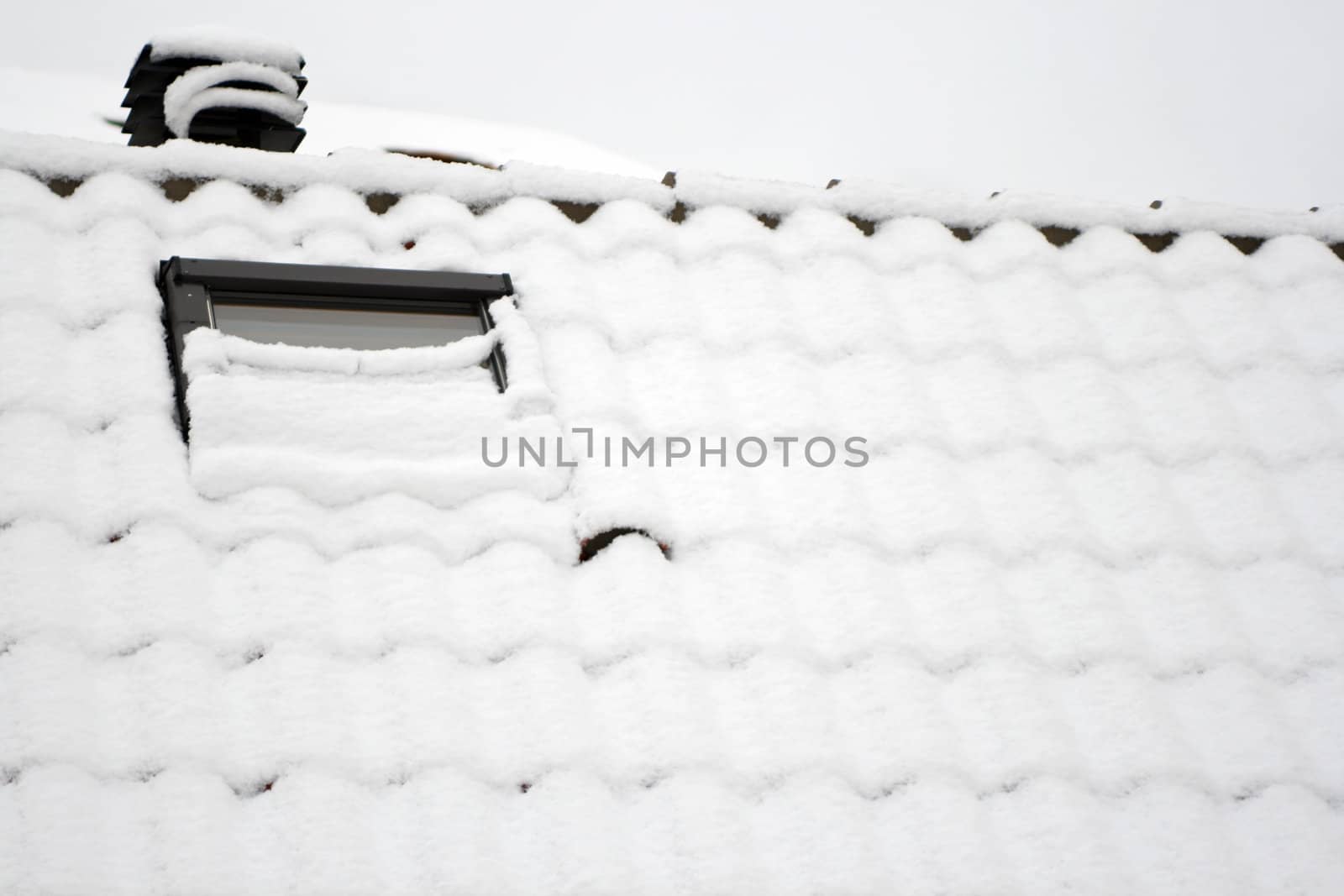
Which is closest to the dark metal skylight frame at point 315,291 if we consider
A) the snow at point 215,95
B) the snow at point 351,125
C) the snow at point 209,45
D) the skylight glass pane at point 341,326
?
the skylight glass pane at point 341,326

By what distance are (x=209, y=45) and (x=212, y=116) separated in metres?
0.23

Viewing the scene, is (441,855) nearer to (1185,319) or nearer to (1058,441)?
(1058,441)

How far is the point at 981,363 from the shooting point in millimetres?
2938

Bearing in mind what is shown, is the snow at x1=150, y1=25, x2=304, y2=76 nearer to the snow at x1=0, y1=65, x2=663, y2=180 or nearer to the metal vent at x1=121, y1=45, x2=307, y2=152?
the metal vent at x1=121, y1=45, x2=307, y2=152

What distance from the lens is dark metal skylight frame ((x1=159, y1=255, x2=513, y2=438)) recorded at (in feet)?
8.45

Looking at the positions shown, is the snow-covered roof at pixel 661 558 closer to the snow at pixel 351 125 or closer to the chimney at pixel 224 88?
the chimney at pixel 224 88

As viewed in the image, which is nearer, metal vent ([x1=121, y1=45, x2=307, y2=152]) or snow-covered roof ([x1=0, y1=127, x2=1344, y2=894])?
snow-covered roof ([x1=0, y1=127, x2=1344, y2=894])

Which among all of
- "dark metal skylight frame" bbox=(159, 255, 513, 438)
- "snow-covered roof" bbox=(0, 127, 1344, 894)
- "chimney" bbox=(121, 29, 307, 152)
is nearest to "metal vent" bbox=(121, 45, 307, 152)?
"chimney" bbox=(121, 29, 307, 152)

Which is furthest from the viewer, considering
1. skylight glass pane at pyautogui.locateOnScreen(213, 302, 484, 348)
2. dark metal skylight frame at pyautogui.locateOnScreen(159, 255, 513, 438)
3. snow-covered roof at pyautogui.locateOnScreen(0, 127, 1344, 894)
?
skylight glass pane at pyautogui.locateOnScreen(213, 302, 484, 348)

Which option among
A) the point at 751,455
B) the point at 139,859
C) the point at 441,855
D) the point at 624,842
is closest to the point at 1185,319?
the point at 751,455

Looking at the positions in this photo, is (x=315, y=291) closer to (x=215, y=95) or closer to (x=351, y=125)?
(x=215, y=95)

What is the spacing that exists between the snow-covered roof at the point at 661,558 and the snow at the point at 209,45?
1261 mm

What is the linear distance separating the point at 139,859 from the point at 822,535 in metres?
1.34

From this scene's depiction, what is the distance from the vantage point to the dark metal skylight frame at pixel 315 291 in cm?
258
